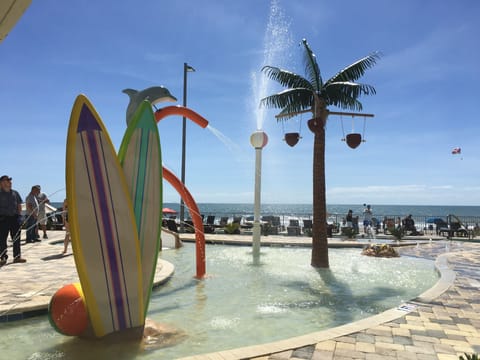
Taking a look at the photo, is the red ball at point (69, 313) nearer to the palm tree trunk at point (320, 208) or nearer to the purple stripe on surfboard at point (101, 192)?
the purple stripe on surfboard at point (101, 192)

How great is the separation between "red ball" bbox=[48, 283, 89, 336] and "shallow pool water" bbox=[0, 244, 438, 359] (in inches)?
9.3

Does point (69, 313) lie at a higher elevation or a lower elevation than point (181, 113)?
lower

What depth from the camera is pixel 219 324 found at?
212 inches

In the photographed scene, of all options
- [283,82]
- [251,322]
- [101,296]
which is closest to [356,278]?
[251,322]

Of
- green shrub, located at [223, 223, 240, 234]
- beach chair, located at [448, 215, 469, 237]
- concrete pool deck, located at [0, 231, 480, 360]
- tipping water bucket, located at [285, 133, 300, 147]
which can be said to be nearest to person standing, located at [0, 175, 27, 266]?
concrete pool deck, located at [0, 231, 480, 360]

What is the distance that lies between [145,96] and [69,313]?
4470 millimetres

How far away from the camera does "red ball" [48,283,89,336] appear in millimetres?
4254

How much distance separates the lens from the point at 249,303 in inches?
259

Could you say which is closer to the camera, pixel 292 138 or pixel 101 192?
pixel 101 192

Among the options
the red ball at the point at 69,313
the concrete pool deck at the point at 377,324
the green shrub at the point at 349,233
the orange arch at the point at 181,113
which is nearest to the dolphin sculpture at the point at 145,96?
the orange arch at the point at 181,113

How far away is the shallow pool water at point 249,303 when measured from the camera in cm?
446

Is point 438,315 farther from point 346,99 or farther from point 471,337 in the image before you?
point 346,99

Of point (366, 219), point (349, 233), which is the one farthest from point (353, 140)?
point (366, 219)

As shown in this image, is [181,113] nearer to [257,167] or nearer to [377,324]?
[257,167]
